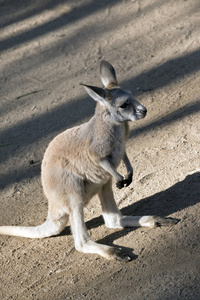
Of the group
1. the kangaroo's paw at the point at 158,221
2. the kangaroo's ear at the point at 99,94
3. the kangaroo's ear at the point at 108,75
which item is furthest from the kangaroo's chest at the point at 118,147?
the kangaroo's paw at the point at 158,221

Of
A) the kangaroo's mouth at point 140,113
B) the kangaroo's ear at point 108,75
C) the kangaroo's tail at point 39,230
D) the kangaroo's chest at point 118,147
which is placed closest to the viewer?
the kangaroo's mouth at point 140,113

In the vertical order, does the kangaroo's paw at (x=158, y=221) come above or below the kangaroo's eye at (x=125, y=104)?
below

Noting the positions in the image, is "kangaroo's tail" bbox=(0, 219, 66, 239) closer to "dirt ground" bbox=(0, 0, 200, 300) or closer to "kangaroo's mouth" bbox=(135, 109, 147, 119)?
"dirt ground" bbox=(0, 0, 200, 300)

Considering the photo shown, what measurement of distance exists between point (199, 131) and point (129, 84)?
1.58 meters

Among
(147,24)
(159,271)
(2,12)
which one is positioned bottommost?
(159,271)

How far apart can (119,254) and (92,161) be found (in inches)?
32.0

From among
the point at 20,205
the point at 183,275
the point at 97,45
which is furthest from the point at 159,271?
the point at 97,45

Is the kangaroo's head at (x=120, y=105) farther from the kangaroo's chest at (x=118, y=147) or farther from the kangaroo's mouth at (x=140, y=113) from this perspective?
the kangaroo's chest at (x=118, y=147)

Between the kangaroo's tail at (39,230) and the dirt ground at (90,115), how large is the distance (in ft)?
0.38

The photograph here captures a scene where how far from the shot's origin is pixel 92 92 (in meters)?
3.61

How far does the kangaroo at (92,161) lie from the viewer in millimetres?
3738

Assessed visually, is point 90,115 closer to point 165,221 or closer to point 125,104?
point 125,104

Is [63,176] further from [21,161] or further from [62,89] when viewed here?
[62,89]

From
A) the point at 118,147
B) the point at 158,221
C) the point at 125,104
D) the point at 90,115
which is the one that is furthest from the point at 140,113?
the point at 90,115
